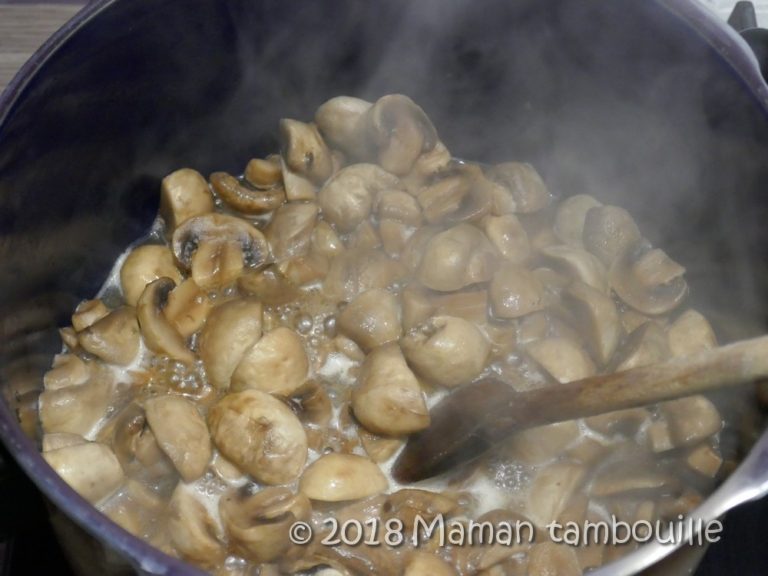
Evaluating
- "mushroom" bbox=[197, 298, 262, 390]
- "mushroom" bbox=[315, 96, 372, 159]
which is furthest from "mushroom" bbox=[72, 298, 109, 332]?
"mushroom" bbox=[315, 96, 372, 159]

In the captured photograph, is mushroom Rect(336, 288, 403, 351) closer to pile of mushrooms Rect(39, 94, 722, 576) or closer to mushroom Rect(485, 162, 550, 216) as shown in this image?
pile of mushrooms Rect(39, 94, 722, 576)

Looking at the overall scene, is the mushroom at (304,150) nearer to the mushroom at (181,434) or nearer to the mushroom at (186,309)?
the mushroom at (186,309)

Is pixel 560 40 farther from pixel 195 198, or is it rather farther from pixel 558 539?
pixel 558 539

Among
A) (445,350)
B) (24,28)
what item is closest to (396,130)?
(445,350)

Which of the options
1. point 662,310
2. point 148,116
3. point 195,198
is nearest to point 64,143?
A: point 148,116

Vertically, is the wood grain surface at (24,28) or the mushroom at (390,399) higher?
the wood grain surface at (24,28)

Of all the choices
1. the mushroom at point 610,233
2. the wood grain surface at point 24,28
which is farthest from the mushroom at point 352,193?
the wood grain surface at point 24,28
